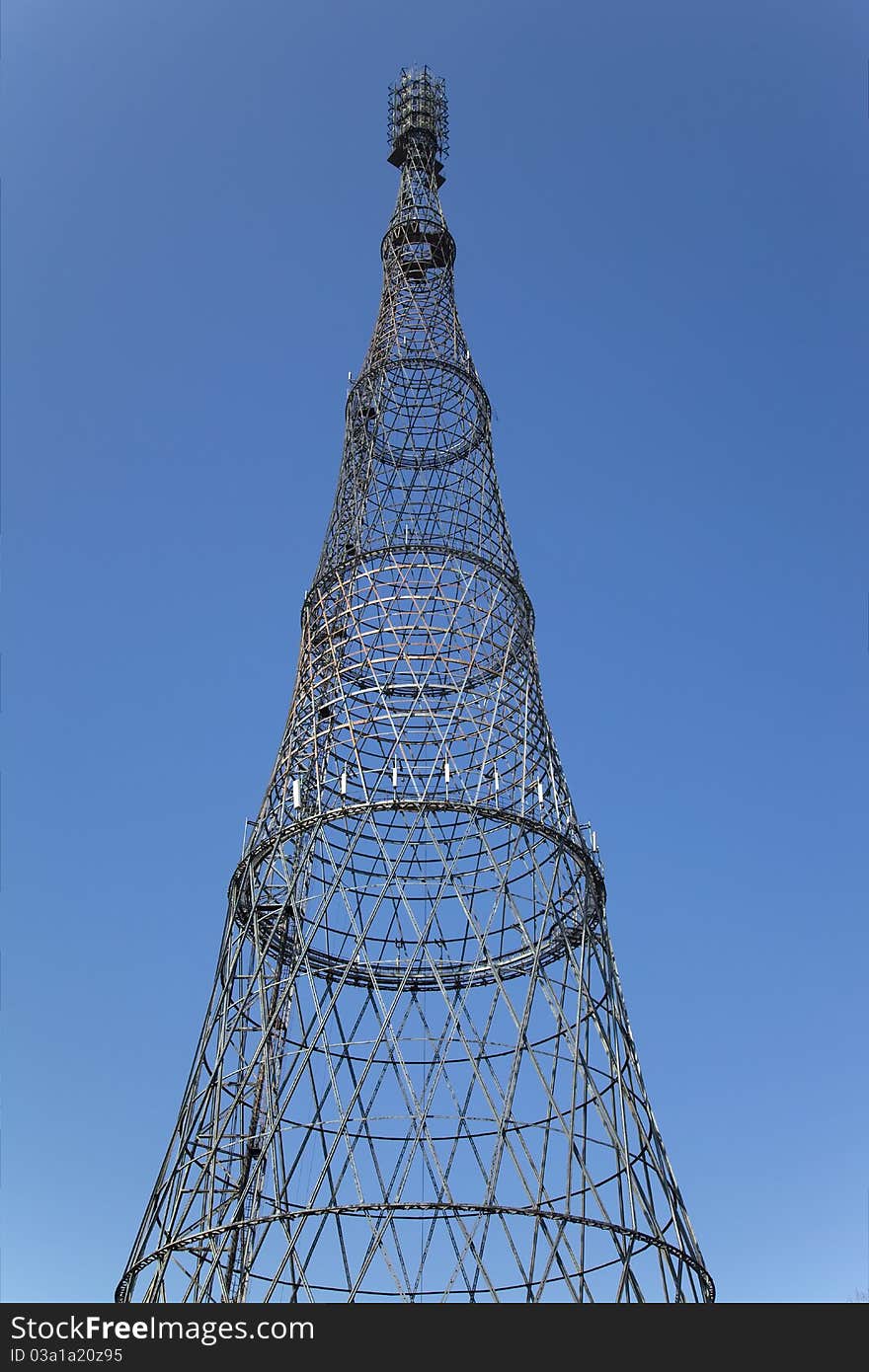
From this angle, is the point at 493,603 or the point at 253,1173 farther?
the point at 493,603

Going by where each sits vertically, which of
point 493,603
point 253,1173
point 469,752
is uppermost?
point 493,603

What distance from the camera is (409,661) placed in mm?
34969

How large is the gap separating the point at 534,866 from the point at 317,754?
6570mm
